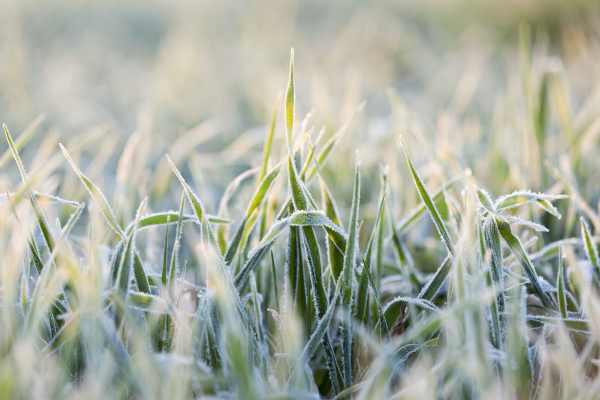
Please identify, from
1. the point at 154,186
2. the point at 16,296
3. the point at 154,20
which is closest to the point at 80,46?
the point at 154,20

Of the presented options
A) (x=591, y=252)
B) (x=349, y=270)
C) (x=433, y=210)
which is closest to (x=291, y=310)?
(x=349, y=270)

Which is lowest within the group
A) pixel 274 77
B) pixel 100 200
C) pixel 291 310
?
pixel 291 310

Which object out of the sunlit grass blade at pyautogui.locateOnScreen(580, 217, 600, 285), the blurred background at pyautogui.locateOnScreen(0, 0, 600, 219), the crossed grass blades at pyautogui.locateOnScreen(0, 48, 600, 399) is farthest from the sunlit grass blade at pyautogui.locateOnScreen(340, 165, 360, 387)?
the sunlit grass blade at pyautogui.locateOnScreen(580, 217, 600, 285)

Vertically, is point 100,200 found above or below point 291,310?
above

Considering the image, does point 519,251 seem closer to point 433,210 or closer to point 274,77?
point 433,210

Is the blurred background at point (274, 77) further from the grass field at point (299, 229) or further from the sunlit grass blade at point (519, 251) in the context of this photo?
the sunlit grass blade at point (519, 251)

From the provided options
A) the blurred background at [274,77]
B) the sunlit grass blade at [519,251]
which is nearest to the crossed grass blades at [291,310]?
the sunlit grass blade at [519,251]

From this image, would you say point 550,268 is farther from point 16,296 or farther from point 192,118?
point 192,118
